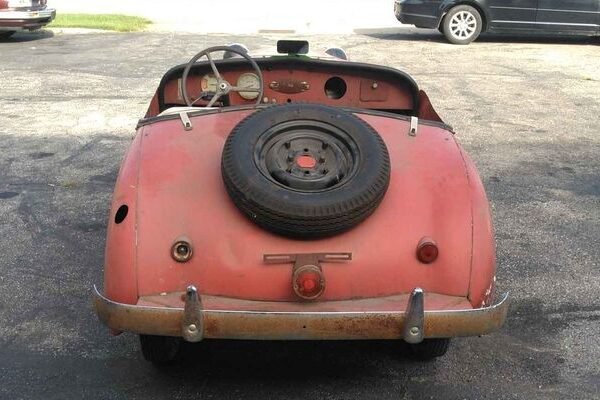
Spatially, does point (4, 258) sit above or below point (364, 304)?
below

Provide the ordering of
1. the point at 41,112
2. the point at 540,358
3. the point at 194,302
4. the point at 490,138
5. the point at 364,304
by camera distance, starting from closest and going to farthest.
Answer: the point at 194,302 → the point at 364,304 → the point at 540,358 → the point at 490,138 → the point at 41,112

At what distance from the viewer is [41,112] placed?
9555 mm

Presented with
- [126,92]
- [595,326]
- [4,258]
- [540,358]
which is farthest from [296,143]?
[126,92]

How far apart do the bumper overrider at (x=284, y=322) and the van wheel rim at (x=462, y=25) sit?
13.9m

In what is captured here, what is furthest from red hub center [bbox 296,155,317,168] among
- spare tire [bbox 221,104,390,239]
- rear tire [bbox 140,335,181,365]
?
rear tire [bbox 140,335,181,365]

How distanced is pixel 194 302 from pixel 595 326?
2452 mm

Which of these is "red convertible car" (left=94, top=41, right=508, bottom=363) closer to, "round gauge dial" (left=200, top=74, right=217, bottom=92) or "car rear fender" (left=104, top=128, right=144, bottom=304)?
"car rear fender" (left=104, top=128, right=144, bottom=304)

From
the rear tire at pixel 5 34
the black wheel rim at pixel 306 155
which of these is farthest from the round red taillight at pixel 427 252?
the rear tire at pixel 5 34

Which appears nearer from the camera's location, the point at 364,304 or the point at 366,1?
the point at 364,304

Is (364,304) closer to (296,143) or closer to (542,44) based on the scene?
(296,143)

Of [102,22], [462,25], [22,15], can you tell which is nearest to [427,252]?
[462,25]

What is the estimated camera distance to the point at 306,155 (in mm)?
3445

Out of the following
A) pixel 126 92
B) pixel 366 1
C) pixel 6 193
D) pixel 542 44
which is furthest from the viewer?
pixel 366 1

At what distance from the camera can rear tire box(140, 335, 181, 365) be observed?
11.7 ft
